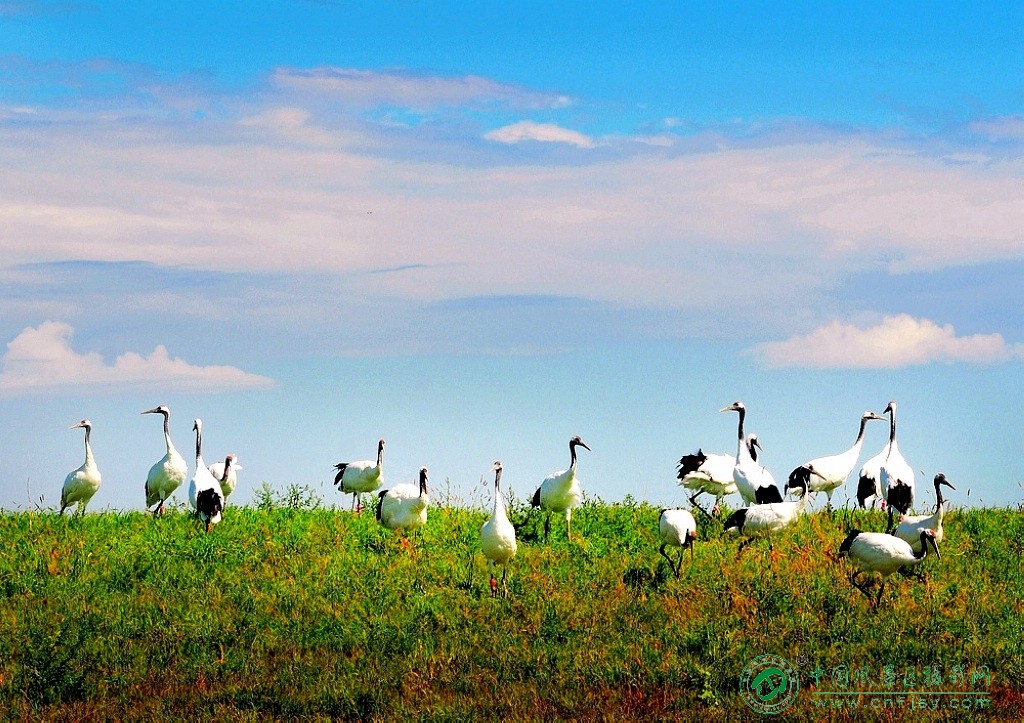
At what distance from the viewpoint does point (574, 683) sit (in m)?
12.9

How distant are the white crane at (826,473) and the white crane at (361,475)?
Result: 8.02 metres

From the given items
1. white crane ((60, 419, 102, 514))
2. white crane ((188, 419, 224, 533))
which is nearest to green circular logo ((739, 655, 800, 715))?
white crane ((188, 419, 224, 533))

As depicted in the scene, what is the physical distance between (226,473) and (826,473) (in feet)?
39.6

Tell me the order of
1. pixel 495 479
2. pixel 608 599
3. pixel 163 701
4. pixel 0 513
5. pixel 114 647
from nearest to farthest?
pixel 163 701, pixel 114 647, pixel 608 599, pixel 495 479, pixel 0 513

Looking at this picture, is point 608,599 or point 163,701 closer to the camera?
point 163,701

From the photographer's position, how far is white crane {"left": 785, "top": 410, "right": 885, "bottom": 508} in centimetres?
2144

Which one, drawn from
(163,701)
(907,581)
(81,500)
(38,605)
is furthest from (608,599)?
(81,500)

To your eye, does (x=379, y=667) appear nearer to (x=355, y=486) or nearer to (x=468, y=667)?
(x=468, y=667)

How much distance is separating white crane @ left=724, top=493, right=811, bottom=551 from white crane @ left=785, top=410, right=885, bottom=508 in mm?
2651

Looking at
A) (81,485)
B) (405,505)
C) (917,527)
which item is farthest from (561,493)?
(81,485)


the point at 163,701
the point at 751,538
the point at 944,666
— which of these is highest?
the point at 751,538

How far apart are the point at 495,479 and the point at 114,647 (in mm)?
6521

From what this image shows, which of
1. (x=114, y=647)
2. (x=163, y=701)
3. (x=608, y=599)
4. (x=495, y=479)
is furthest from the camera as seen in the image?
(x=495, y=479)

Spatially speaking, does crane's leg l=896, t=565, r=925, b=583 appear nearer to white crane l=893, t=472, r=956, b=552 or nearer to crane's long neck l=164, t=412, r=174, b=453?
white crane l=893, t=472, r=956, b=552
